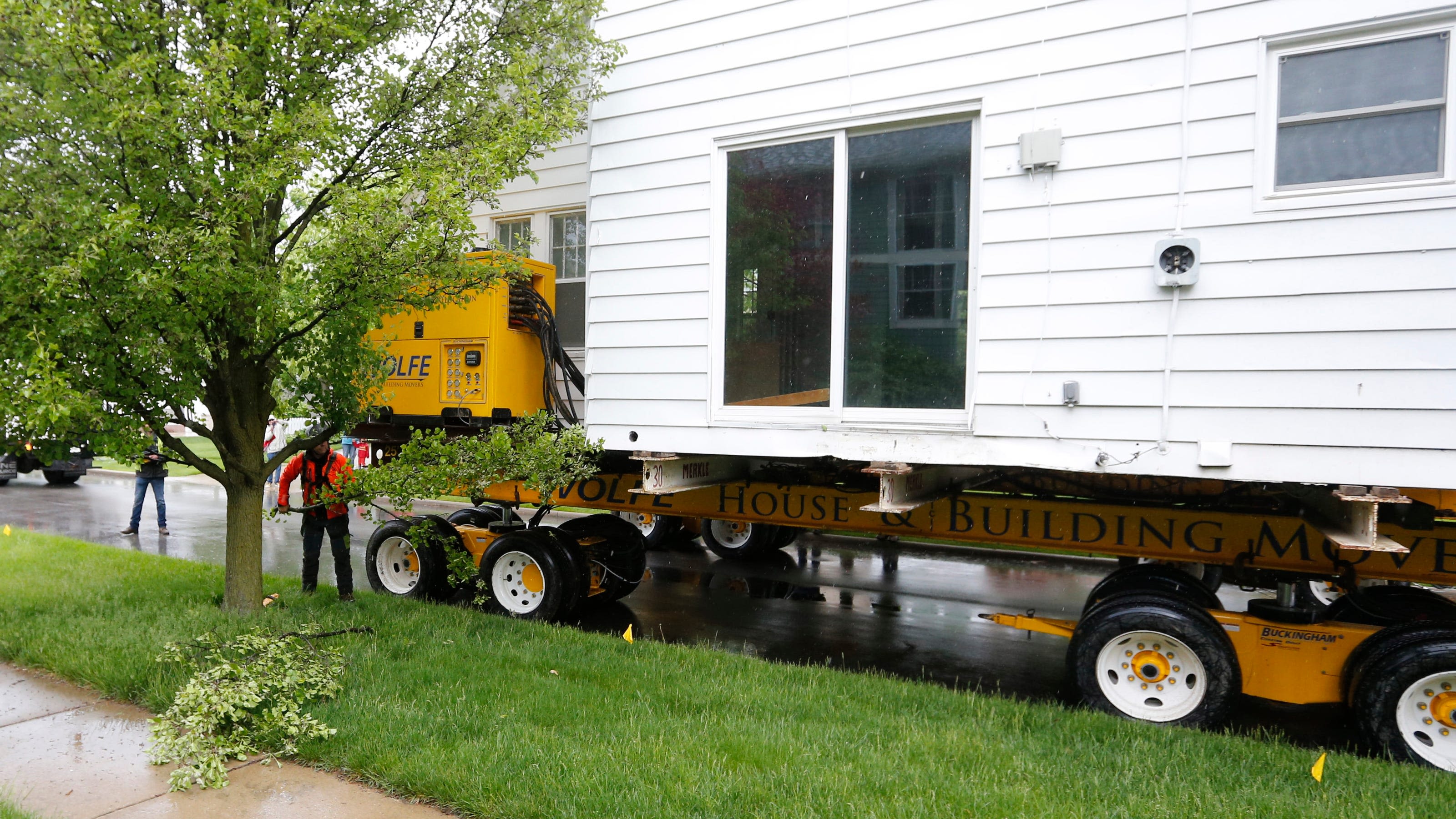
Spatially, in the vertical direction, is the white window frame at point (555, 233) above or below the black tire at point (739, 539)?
above

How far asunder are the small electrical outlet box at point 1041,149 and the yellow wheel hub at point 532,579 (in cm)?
466

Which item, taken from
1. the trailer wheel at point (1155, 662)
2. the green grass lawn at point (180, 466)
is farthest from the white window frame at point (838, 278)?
the green grass lawn at point (180, 466)

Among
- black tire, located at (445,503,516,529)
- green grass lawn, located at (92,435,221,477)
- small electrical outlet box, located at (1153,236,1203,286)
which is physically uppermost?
small electrical outlet box, located at (1153,236,1203,286)

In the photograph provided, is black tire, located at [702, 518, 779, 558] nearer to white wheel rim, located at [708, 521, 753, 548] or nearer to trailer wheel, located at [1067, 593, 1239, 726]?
white wheel rim, located at [708, 521, 753, 548]

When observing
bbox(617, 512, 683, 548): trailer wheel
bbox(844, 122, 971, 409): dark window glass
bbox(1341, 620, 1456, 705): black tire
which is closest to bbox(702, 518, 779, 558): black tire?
bbox(617, 512, 683, 548): trailer wheel

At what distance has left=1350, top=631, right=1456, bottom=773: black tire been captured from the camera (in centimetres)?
427

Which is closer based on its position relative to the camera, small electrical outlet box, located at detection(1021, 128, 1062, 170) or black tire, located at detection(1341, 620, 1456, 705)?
black tire, located at detection(1341, 620, 1456, 705)

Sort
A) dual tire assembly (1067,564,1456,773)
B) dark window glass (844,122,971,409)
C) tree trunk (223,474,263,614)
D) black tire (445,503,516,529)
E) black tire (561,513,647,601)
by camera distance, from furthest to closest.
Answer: black tire (445,503,516,529)
black tire (561,513,647,601)
tree trunk (223,474,263,614)
dark window glass (844,122,971,409)
dual tire assembly (1067,564,1456,773)

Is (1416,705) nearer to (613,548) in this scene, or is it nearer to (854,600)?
(854,600)

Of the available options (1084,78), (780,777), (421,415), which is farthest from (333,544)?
(1084,78)

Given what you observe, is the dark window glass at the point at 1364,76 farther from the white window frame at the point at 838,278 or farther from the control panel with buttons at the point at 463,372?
the control panel with buttons at the point at 463,372

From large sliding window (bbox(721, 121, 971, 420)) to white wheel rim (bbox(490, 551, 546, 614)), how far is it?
259 centimetres

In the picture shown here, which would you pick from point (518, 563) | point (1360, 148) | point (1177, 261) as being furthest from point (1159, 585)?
point (518, 563)

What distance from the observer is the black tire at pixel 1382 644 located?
4.34m
